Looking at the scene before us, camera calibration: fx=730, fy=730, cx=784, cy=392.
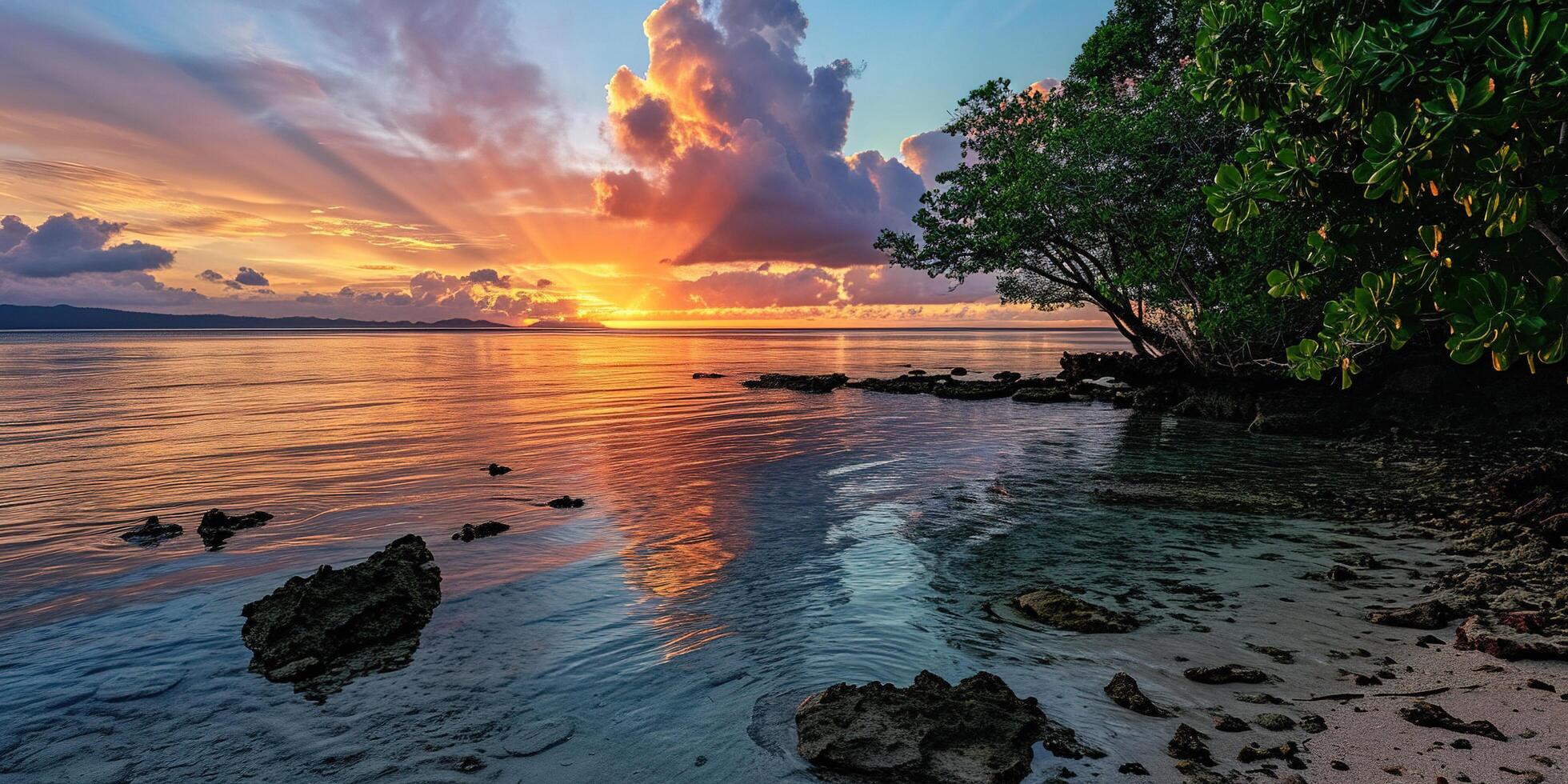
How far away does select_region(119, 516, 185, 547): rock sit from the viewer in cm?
1315

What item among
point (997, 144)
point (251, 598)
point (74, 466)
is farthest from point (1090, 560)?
→ point (74, 466)

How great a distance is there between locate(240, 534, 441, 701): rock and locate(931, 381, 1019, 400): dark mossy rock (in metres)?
34.2

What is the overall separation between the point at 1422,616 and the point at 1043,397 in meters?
30.8

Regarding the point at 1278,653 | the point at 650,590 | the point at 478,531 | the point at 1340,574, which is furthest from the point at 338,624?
the point at 1340,574

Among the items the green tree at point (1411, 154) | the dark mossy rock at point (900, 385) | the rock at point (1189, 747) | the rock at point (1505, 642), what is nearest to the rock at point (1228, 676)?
the rock at point (1189, 747)

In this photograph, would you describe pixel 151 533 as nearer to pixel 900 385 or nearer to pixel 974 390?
pixel 974 390

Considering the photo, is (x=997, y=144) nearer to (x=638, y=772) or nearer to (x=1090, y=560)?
(x=1090, y=560)

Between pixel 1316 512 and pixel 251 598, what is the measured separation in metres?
17.4

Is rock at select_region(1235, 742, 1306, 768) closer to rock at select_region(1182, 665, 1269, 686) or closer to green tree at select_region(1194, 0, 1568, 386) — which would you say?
rock at select_region(1182, 665, 1269, 686)

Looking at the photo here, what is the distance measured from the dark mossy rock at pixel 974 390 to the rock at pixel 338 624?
34.2 m

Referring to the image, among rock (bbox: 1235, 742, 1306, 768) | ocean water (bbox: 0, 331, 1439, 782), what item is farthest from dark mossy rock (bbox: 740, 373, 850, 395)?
rock (bbox: 1235, 742, 1306, 768)

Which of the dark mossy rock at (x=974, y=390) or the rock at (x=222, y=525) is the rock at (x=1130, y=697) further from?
the dark mossy rock at (x=974, y=390)

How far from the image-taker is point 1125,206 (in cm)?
2606

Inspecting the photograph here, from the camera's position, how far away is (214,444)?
25.4 meters
